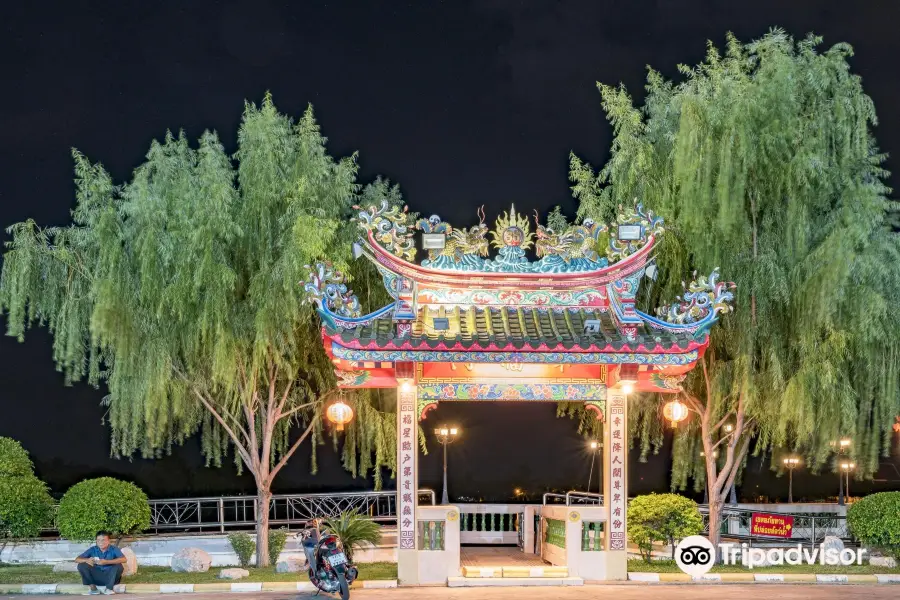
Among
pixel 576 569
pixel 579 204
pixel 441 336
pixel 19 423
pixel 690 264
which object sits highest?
pixel 579 204

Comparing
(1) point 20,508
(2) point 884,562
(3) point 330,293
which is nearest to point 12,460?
(1) point 20,508

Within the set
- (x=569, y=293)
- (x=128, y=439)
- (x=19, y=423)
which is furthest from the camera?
(x=19, y=423)

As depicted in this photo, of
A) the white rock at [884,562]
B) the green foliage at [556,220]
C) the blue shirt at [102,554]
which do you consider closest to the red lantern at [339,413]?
the blue shirt at [102,554]

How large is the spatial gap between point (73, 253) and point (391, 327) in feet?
16.6

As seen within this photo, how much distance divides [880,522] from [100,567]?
9788mm

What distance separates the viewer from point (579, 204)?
643 inches

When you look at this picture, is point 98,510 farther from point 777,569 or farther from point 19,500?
point 777,569

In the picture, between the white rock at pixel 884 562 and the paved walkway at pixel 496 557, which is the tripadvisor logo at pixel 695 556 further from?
the white rock at pixel 884 562

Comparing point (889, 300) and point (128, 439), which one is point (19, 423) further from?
point (889, 300)

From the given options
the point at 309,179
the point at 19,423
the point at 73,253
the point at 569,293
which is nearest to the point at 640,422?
the point at 569,293

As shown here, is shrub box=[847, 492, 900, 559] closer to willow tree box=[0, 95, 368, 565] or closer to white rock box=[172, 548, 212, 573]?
willow tree box=[0, 95, 368, 565]

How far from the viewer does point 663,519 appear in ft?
46.8

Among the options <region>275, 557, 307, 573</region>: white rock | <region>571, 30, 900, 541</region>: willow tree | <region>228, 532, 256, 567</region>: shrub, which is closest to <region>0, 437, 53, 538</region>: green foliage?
<region>228, 532, 256, 567</region>: shrub

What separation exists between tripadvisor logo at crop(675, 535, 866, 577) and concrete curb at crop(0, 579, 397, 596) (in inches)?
145
